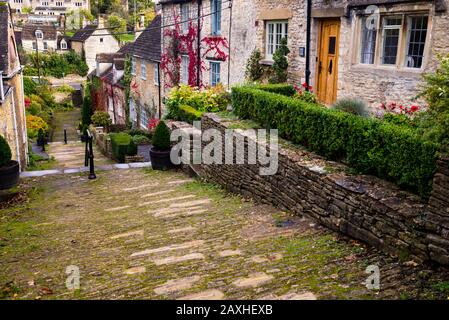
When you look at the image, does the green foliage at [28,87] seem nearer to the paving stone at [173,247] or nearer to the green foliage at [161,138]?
the green foliage at [161,138]

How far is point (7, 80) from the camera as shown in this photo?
17.3 metres

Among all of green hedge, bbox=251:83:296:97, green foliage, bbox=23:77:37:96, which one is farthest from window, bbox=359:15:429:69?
green foliage, bbox=23:77:37:96

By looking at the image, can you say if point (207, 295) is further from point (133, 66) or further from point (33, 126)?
point (33, 126)

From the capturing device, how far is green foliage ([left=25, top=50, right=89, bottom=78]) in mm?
67375

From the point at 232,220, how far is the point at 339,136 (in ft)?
8.17

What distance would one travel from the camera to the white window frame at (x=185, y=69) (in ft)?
78.4

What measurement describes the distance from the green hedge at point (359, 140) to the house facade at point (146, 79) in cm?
1806

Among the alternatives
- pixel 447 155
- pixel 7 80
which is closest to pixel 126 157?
pixel 7 80

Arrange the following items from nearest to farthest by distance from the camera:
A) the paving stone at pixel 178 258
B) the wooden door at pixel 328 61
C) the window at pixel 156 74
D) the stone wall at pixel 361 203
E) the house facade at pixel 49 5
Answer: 1. the stone wall at pixel 361 203
2. the paving stone at pixel 178 258
3. the wooden door at pixel 328 61
4. the window at pixel 156 74
5. the house facade at pixel 49 5

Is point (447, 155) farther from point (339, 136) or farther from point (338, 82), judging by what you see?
point (338, 82)

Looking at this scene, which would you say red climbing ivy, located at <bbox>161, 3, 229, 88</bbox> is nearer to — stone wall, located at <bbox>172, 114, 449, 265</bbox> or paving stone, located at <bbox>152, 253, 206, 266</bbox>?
stone wall, located at <bbox>172, 114, 449, 265</bbox>

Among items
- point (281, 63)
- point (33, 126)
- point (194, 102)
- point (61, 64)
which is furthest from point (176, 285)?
point (61, 64)

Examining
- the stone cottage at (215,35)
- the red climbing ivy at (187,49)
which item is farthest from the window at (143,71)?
the stone cottage at (215,35)

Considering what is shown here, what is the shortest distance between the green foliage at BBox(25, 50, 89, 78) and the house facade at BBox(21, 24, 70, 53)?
614 centimetres
